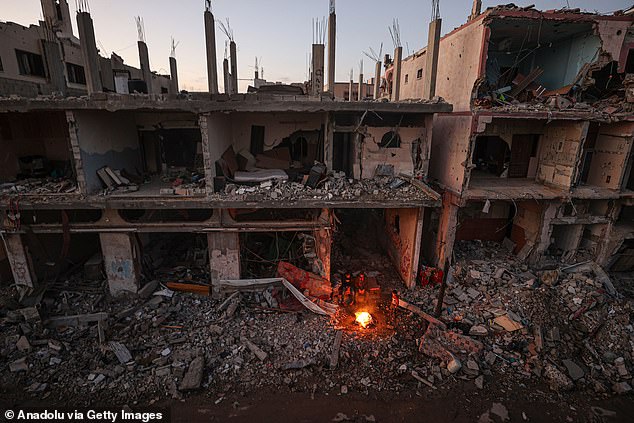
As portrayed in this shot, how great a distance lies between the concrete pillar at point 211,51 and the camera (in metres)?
11.4

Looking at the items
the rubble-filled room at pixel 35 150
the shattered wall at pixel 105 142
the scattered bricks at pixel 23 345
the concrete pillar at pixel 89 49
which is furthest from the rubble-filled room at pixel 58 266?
the concrete pillar at pixel 89 49

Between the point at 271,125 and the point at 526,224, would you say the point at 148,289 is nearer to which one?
the point at 271,125

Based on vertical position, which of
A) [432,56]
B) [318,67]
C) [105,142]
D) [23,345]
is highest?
[432,56]

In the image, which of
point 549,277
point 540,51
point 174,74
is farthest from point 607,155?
point 174,74

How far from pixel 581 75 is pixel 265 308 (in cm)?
1447

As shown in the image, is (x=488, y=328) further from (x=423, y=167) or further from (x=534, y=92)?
(x=534, y=92)

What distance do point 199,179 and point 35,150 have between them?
634 centimetres

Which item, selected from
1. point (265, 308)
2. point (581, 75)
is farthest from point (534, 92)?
point (265, 308)

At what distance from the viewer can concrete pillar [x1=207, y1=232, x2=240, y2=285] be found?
35.7 feet

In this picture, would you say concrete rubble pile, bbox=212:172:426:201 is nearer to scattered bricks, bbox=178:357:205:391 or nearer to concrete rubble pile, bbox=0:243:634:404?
concrete rubble pile, bbox=0:243:634:404

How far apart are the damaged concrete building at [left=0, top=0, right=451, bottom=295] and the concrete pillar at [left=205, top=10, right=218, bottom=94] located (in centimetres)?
10

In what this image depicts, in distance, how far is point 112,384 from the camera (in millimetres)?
8062

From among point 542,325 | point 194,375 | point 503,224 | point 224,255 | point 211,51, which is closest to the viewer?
point 194,375

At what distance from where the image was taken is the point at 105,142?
10.8 meters
